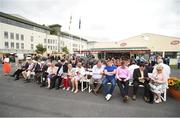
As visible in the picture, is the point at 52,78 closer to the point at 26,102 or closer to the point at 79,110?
the point at 26,102

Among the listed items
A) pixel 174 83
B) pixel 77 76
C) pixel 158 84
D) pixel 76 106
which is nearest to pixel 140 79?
pixel 158 84

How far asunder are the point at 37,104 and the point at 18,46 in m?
44.9

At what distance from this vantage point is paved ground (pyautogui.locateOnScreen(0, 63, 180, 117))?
436cm

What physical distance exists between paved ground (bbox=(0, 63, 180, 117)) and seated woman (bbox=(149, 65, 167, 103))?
33 cm

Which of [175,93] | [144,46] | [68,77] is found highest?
[144,46]

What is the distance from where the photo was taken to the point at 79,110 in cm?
458

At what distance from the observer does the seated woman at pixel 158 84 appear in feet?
17.4

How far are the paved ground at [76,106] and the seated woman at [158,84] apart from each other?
13.0 inches

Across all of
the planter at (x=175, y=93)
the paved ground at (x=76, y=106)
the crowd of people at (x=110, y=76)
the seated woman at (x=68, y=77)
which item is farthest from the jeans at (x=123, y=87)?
the seated woman at (x=68, y=77)

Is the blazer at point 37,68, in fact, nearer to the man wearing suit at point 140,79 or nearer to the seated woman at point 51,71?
the seated woman at point 51,71

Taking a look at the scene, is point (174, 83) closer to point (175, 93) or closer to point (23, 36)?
point (175, 93)

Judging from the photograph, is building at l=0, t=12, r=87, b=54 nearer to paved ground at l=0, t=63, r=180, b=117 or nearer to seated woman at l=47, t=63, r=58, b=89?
seated woman at l=47, t=63, r=58, b=89

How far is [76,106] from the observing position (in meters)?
4.91

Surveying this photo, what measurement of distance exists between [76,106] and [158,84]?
2.96 metres
